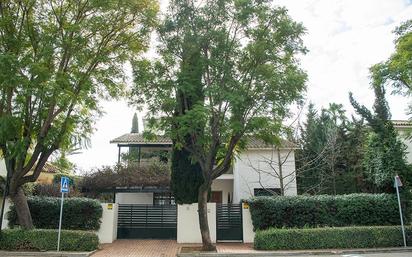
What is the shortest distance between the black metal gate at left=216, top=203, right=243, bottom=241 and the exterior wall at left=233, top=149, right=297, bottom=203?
20.9 feet

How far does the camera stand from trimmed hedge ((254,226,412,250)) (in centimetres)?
1368

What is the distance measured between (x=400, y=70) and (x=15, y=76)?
48.2 ft

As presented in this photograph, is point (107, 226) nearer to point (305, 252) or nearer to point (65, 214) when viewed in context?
point (65, 214)

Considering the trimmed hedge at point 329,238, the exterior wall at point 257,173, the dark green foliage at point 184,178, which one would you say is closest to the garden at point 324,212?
the trimmed hedge at point 329,238

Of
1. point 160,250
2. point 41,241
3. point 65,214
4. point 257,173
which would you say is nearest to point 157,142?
point 257,173

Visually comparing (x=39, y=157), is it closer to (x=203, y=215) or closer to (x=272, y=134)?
(x=203, y=215)

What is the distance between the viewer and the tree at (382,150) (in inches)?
610

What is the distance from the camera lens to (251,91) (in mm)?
12711

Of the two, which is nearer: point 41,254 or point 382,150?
point 41,254

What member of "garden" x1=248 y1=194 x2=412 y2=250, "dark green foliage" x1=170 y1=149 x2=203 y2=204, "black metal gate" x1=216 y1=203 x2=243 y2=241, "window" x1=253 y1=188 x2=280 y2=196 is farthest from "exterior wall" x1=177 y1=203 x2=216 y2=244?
"window" x1=253 y1=188 x2=280 y2=196

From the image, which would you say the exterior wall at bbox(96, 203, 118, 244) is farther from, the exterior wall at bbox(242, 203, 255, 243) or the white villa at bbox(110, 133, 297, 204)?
the exterior wall at bbox(242, 203, 255, 243)

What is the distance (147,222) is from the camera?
55.9 feet

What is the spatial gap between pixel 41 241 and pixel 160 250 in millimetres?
4509

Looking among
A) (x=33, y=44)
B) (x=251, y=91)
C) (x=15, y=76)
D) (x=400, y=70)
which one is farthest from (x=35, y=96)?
(x=400, y=70)
